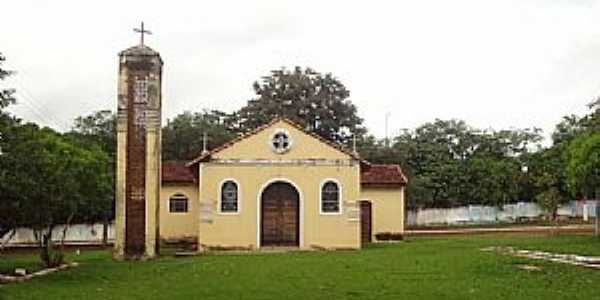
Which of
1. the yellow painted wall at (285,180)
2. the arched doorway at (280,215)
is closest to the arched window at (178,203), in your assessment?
the yellow painted wall at (285,180)

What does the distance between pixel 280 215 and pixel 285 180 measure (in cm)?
154

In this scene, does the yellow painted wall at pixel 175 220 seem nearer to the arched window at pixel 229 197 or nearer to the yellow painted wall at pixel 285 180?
the arched window at pixel 229 197

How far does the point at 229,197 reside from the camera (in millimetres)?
39438

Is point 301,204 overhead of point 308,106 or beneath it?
beneath

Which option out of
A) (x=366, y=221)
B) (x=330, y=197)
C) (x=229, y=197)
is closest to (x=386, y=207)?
(x=366, y=221)

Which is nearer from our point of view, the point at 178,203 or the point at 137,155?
the point at 137,155

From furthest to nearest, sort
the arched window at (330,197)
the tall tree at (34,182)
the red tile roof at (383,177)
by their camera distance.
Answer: the red tile roof at (383,177) < the arched window at (330,197) < the tall tree at (34,182)

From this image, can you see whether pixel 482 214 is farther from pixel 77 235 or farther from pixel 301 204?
pixel 301 204

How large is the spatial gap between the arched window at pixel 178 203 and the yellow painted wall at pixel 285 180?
6.96 m

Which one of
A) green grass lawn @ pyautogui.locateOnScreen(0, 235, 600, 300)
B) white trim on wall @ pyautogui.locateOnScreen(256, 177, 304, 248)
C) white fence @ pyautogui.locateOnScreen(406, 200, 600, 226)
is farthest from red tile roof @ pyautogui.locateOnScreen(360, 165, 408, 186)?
white fence @ pyautogui.locateOnScreen(406, 200, 600, 226)

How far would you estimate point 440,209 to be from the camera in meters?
74.7

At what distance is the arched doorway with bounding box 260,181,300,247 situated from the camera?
39.8 meters

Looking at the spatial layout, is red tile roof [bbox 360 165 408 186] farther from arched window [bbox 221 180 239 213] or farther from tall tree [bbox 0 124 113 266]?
tall tree [bbox 0 124 113 266]

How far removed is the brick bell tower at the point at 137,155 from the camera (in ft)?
112
